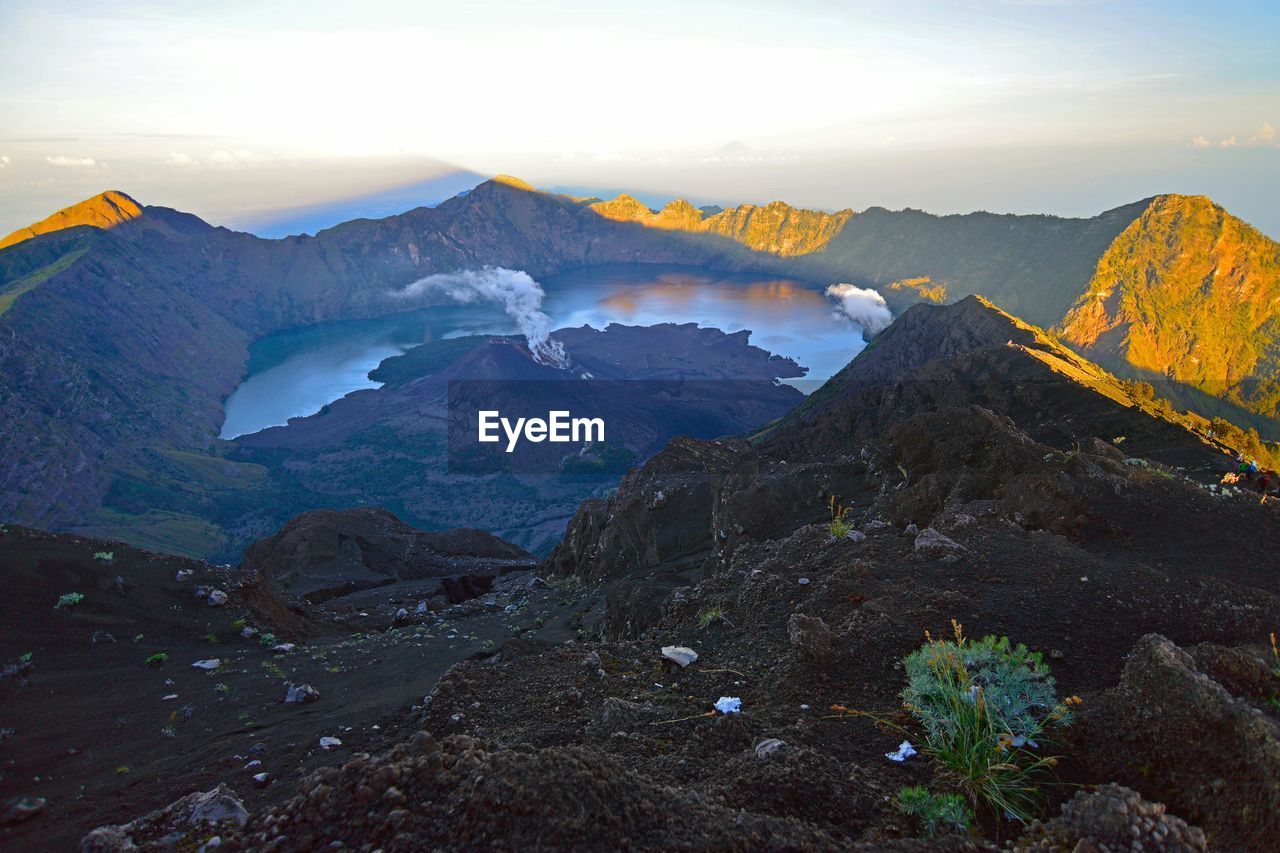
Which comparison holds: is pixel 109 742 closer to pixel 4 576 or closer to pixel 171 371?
pixel 4 576

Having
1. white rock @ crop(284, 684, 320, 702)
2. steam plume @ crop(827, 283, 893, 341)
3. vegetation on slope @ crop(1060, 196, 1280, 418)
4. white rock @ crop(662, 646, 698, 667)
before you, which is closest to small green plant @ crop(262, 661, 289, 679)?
white rock @ crop(284, 684, 320, 702)

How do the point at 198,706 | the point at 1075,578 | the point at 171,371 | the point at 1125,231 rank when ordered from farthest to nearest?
the point at 171,371
the point at 1125,231
the point at 198,706
the point at 1075,578

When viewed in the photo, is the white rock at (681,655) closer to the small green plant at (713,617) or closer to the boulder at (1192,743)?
the small green plant at (713,617)

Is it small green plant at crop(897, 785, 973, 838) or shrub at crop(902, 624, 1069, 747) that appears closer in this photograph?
small green plant at crop(897, 785, 973, 838)

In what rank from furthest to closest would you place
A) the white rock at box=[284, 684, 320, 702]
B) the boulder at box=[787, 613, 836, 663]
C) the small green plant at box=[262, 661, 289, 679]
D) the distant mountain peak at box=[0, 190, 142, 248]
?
1. the distant mountain peak at box=[0, 190, 142, 248]
2. the small green plant at box=[262, 661, 289, 679]
3. the white rock at box=[284, 684, 320, 702]
4. the boulder at box=[787, 613, 836, 663]

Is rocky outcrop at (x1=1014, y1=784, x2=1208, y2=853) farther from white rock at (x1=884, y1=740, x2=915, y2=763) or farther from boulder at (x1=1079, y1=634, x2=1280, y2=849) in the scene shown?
white rock at (x1=884, y1=740, x2=915, y2=763)

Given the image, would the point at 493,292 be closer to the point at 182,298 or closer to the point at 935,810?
the point at 182,298

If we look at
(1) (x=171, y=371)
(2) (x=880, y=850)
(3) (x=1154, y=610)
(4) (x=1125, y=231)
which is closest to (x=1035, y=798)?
(2) (x=880, y=850)
